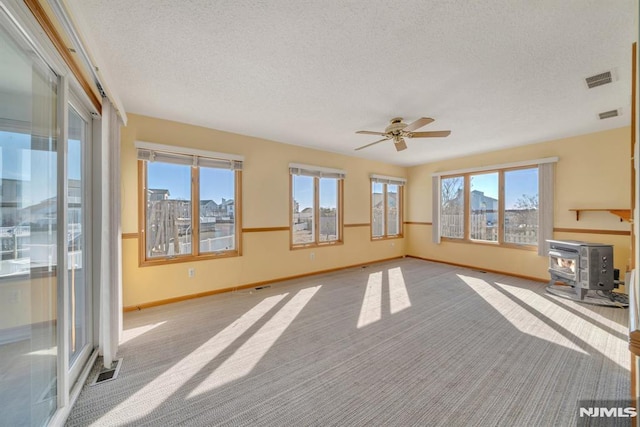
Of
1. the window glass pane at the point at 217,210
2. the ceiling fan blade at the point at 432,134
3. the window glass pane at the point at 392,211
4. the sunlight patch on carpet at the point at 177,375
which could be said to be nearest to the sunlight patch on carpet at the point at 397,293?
the window glass pane at the point at 392,211

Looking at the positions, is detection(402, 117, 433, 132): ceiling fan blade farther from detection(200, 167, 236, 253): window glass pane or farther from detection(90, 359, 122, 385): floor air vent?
detection(90, 359, 122, 385): floor air vent

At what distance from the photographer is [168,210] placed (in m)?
3.52

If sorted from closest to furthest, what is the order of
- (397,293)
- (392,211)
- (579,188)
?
(397,293) → (579,188) → (392,211)

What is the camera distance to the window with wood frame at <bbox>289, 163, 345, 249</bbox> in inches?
190

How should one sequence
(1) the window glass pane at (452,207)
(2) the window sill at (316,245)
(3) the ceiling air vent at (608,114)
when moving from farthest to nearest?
(1) the window glass pane at (452,207), (2) the window sill at (316,245), (3) the ceiling air vent at (608,114)

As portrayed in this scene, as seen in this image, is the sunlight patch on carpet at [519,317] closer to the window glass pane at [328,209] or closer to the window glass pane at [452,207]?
the window glass pane at [452,207]

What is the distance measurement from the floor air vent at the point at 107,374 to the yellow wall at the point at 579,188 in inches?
239

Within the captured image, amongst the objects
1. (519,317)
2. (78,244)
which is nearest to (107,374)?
(78,244)

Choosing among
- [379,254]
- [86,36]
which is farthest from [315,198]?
[86,36]

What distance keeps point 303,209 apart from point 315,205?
0.96 ft

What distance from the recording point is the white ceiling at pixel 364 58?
1595 mm

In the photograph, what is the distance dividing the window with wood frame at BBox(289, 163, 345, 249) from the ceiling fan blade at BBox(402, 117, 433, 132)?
Result: 222cm

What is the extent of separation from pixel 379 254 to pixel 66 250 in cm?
561

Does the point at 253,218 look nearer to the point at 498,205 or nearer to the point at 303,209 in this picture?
the point at 303,209
